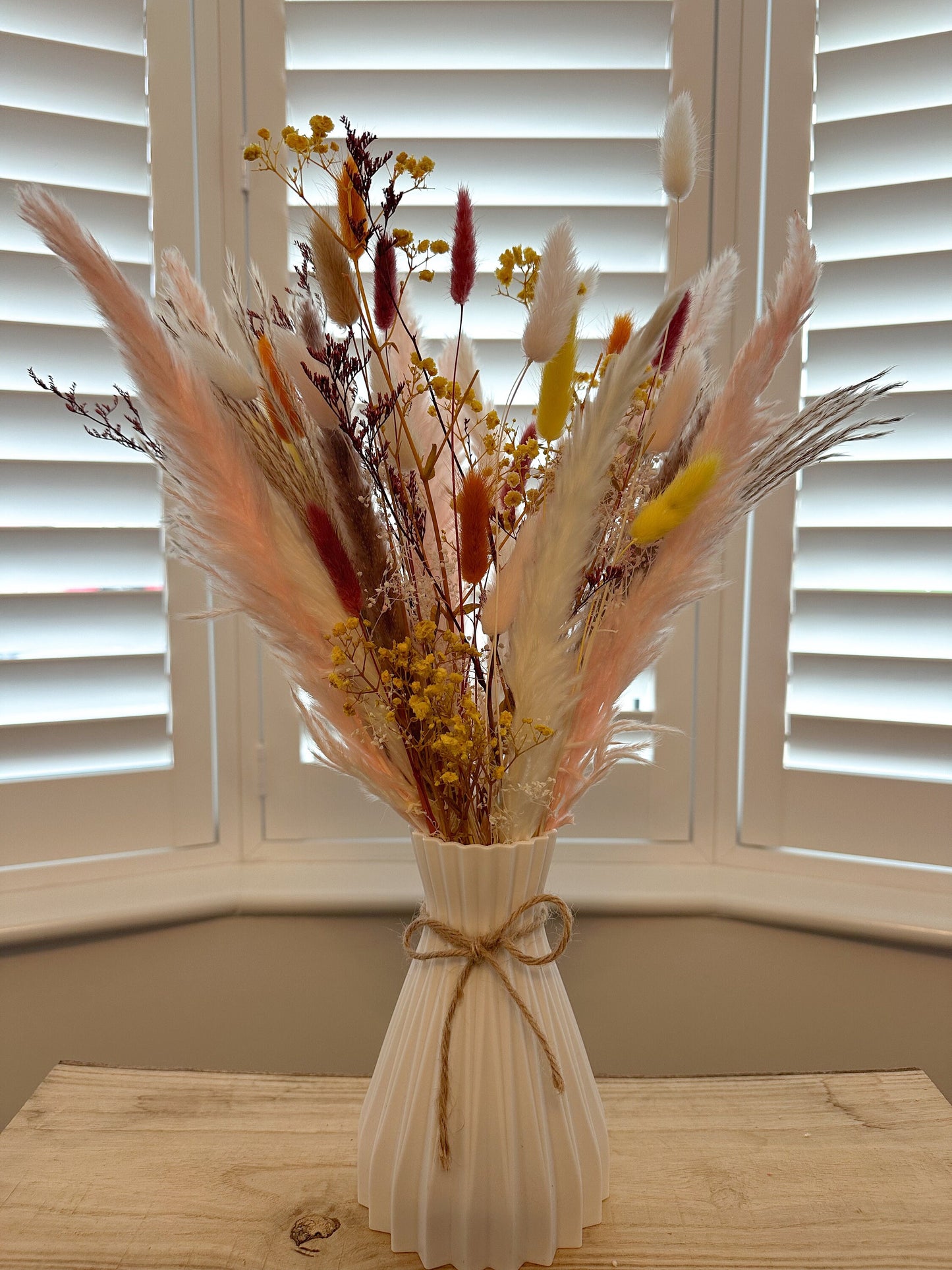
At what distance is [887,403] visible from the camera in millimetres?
A: 996

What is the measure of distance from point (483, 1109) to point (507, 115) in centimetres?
97

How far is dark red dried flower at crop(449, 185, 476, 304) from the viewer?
54 cm

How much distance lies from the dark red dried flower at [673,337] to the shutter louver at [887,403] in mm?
464

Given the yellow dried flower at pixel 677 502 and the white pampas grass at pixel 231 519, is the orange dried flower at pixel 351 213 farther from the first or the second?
the yellow dried flower at pixel 677 502

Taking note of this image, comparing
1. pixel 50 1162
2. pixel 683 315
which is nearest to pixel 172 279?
pixel 683 315

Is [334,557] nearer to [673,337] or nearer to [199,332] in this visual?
[199,332]

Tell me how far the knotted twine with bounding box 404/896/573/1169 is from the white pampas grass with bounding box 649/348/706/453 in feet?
1.00

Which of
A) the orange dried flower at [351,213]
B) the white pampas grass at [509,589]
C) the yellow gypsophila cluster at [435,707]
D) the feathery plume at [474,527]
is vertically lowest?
the yellow gypsophila cluster at [435,707]

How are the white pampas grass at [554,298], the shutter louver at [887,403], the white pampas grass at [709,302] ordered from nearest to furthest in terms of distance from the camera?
the white pampas grass at [554,298] → the white pampas grass at [709,302] → the shutter louver at [887,403]

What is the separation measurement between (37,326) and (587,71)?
65 cm

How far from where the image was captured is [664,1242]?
0.60 m

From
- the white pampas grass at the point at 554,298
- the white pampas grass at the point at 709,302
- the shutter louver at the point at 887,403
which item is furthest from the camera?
the shutter louver at the point at 887,403

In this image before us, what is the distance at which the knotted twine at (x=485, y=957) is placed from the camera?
56 centimetres

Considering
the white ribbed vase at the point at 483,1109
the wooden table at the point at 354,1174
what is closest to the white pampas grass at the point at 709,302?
the white ribbed vase at the point at 483,1109
